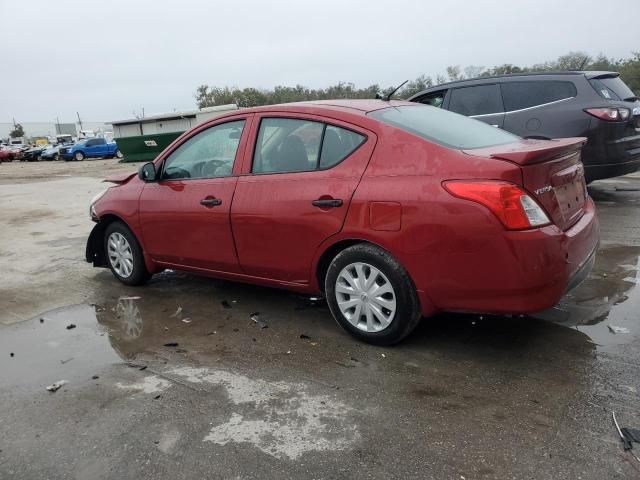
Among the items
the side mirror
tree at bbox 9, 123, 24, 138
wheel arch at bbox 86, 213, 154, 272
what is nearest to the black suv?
the side mirror

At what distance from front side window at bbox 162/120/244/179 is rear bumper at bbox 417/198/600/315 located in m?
1.97

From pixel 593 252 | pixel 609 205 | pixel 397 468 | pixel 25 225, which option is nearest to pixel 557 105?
pixel 609 205

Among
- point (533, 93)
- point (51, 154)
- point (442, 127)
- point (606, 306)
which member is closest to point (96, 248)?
point (442, 127)

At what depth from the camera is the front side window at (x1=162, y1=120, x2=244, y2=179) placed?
4.40m

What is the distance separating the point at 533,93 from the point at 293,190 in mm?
Answer: 5053

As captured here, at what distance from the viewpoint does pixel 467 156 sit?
128 inches

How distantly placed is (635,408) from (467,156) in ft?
5.28

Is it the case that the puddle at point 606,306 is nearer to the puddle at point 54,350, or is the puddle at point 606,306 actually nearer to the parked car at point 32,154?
the puddle at point 54,350

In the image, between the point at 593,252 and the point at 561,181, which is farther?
the point at 593,252

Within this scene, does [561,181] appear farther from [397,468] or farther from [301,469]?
[301,469]

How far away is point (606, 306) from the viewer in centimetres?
421

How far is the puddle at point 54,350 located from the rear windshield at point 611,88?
661 cm

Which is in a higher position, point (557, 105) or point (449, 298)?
point (557, 105)

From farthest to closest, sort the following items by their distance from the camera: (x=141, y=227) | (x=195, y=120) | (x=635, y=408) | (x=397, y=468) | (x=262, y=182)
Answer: (x=195, y=120) → (x=141, y=227) → (x=262, y=182) → (x=635, y=408) → (x=397, y=468)
